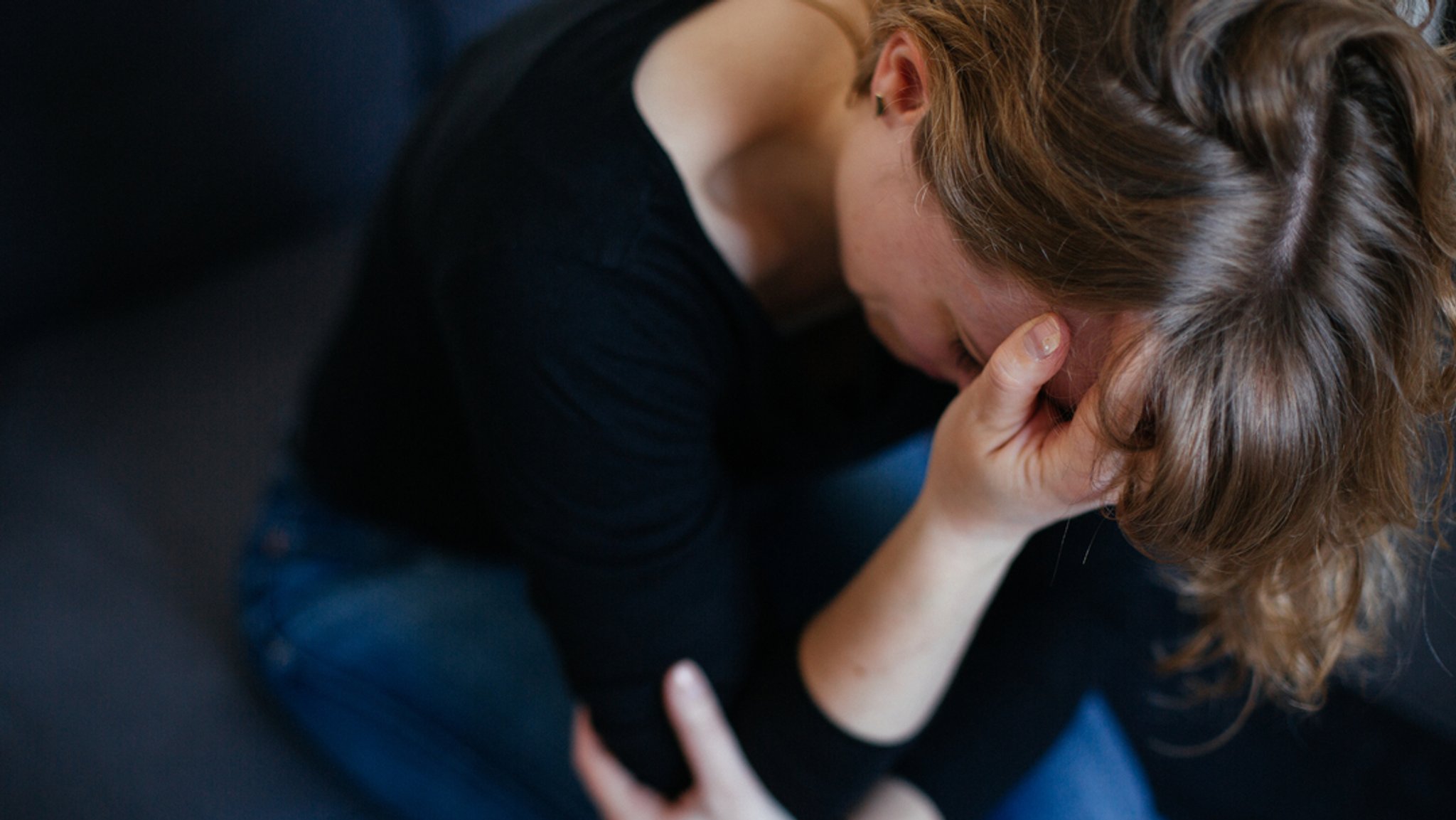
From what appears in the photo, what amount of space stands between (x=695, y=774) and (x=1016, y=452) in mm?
356

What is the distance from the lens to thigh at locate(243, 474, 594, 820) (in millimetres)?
863

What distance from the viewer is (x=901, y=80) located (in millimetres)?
504

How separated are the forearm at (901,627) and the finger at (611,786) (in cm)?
15

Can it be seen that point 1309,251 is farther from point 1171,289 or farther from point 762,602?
point 762,602

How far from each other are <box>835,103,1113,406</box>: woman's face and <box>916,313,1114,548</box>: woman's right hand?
0.04ft

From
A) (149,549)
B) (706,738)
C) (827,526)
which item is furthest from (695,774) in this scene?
(149,549)

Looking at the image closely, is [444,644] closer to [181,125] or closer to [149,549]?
[149,549]

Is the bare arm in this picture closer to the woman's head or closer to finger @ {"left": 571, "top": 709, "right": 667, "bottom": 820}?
the woman's head

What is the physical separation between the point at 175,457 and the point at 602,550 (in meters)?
0.73

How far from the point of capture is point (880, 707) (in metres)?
0.69

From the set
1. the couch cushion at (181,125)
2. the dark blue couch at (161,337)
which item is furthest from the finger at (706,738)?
the couch cushion at (181,125)

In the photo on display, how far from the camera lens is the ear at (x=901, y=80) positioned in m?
0.49

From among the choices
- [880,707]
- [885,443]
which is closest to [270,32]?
[885,443]

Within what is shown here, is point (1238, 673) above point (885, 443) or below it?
below
